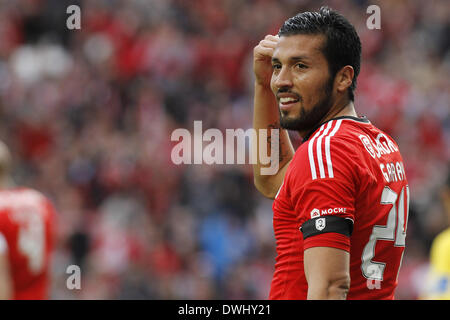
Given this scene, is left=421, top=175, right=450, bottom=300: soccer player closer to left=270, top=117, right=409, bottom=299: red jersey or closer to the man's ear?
left=270, top=117, right=409, bottom=299: red jersey

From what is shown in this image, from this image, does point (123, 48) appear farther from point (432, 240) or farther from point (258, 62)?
point (258, 62)

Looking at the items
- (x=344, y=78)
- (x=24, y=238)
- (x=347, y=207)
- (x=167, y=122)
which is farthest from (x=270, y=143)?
(x=167, y=122)

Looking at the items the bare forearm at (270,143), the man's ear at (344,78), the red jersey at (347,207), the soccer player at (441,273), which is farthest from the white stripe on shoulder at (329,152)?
the soccer player at (441,273)

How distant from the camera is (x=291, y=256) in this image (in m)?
2.62

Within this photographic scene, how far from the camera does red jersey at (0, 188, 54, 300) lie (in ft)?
14.3

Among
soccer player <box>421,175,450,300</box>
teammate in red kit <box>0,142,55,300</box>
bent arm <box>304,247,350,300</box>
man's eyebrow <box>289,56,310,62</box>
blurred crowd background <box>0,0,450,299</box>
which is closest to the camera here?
bent arm <box>304,247,350,300</box>

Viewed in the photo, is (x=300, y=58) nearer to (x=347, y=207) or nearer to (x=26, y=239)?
(x=347, y=207)

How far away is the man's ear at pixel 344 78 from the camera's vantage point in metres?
2.74

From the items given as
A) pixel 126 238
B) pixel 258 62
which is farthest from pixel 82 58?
pixel 258 62

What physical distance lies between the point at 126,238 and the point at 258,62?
6.35 meters

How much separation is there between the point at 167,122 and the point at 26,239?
20.6ft

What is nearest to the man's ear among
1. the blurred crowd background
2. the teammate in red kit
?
the teammate in red kit

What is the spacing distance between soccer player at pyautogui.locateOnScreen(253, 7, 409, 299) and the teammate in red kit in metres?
2.12

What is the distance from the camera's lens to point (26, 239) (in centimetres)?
439
